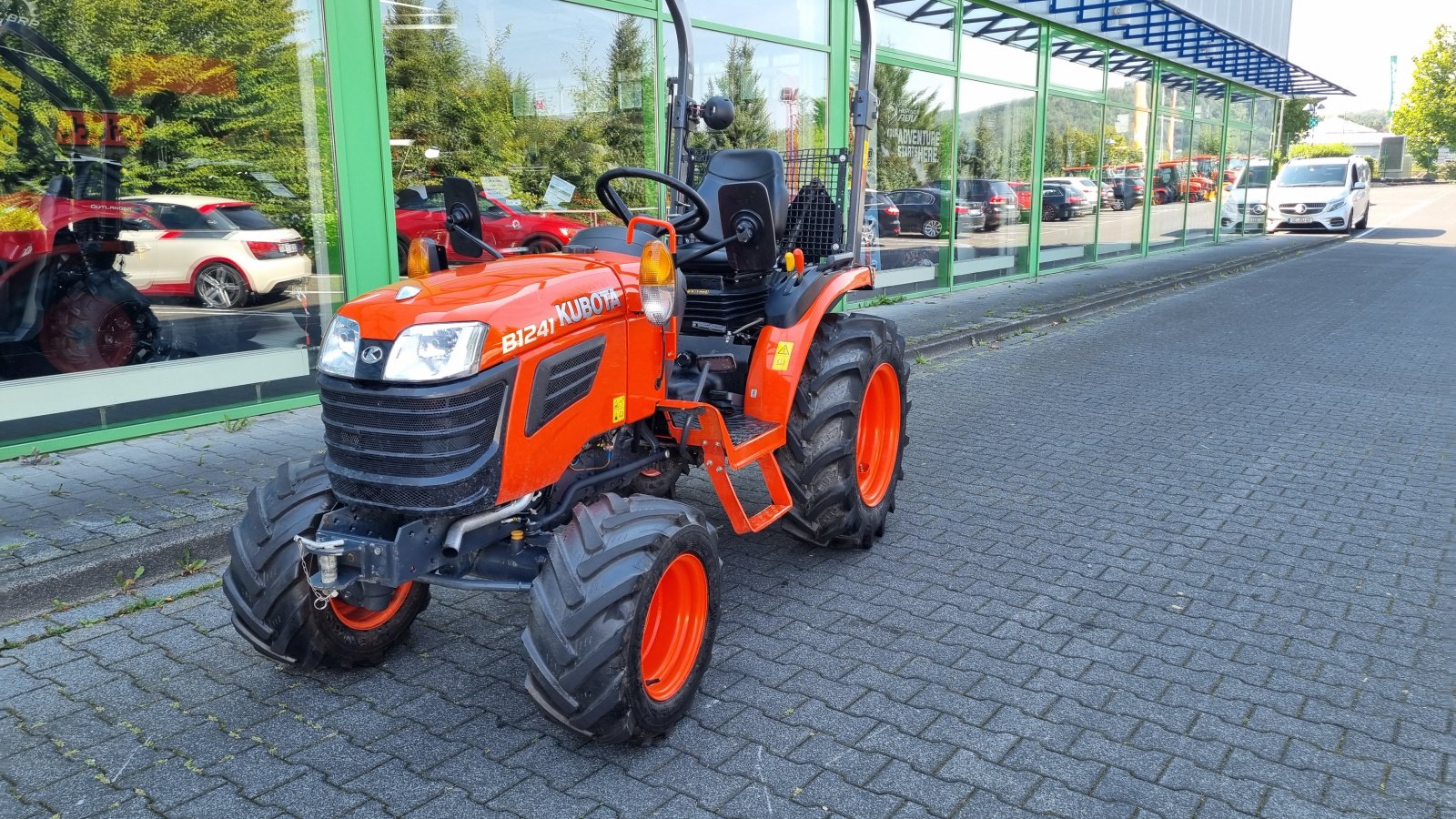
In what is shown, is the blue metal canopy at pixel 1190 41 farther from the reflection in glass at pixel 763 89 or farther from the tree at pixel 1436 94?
the tree at pixel 1436 94

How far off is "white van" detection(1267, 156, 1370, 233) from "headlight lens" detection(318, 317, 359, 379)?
28998 mm

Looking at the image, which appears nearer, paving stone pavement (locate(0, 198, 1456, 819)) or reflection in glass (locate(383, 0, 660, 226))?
paving stone pavement (locate(0, 198, 1456, 819))

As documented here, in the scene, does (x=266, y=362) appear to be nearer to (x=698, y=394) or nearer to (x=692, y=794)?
(x=698, y=394)

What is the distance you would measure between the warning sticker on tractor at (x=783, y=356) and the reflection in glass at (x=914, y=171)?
859 cm

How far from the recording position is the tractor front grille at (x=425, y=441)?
2.94 meters

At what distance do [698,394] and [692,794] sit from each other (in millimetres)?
1544

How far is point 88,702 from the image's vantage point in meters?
3.43

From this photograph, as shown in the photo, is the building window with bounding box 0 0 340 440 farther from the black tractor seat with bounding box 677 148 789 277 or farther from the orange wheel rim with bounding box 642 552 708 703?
the orange wheel rim with bounding box 642 552 708 703

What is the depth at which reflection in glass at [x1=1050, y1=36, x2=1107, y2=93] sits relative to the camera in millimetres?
15875

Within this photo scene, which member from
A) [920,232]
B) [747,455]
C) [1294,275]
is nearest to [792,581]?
[747,455]

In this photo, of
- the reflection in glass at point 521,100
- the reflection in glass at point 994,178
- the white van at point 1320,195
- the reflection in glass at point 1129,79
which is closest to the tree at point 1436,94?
the white van at point 1320,195

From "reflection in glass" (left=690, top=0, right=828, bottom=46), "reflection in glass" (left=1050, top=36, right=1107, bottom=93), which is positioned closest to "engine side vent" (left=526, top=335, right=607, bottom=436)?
"reflection in glass" (left=690, top=0, right=828, bottom=46)

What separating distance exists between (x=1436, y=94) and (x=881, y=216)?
52264mm

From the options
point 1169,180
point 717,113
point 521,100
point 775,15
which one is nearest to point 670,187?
point 717,113
